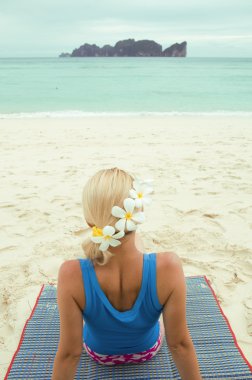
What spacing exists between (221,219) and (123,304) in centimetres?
235

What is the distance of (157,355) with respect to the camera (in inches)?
74.8

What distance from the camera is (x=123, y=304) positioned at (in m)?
1.41

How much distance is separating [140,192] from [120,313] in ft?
1.64

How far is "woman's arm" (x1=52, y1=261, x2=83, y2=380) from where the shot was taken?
134cm

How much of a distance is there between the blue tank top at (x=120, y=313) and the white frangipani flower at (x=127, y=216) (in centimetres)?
22

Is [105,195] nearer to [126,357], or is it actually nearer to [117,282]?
[117,282]

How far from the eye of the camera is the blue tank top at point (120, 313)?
4.41 ft

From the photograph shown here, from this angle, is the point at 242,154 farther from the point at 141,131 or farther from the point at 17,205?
the point at 17,205

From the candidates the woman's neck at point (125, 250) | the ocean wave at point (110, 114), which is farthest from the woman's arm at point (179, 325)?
the ocean wave at point (110, 114)

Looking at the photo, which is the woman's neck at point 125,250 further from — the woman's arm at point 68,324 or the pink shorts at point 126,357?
the pink shorts at point 126,357

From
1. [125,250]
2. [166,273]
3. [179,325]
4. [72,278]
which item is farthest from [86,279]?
[179,325]

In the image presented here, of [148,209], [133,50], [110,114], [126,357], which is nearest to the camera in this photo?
[126,357]

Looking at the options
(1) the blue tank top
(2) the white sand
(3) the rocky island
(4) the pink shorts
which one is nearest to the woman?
(1) the blue tank top

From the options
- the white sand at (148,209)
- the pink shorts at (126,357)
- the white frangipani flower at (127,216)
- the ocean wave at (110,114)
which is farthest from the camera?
the ocean wave at (110,114)
